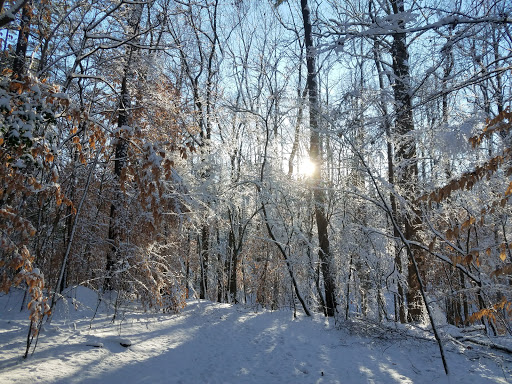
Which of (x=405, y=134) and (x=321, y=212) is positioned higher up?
(x=405, y=134)

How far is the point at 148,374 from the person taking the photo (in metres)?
4.68

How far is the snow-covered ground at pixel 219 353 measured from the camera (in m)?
4.48

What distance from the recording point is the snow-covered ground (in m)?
4.48

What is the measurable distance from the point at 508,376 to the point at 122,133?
6822mm

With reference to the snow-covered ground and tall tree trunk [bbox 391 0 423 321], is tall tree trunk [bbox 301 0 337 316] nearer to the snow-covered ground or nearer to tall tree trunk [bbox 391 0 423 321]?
the snow-covered ground

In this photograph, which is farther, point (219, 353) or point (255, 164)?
point (255, 164)

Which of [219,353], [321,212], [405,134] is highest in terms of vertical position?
[405,134]

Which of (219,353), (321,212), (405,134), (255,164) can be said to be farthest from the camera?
(255,164)

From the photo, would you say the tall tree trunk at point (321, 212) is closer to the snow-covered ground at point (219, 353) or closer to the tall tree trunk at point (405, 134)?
the snow-covered ground at point (219, 353)

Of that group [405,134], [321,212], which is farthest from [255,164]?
[405,134]

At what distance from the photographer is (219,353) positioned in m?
6.27

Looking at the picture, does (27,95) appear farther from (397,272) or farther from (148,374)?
(397,272)

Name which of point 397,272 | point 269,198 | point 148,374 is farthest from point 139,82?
point 397,272

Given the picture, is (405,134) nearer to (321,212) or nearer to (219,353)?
(321,212)
